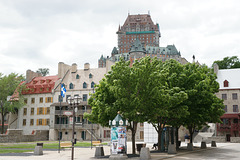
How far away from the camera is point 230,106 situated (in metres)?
57.3

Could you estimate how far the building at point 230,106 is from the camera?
54.8 metres

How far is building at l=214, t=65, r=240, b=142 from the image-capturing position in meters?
54.8

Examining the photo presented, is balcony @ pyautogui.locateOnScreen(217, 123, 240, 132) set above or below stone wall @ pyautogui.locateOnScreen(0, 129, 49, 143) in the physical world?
above

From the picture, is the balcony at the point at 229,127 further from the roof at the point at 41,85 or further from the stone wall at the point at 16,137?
the roof at the point at 41,85

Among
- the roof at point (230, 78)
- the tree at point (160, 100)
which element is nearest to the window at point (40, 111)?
the roof at point (230, 78)

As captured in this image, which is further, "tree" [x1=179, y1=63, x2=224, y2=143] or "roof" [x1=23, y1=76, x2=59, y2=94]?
"roof" [x1=23, y1=76, x2=59, y2=94]

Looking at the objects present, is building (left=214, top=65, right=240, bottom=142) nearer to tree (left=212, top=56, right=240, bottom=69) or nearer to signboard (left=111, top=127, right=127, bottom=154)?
tree (left=212, top=56, right=240, bottom=69)

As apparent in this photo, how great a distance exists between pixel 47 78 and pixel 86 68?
38.6ft

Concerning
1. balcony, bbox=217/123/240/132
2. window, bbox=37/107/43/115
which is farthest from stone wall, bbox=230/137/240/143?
window, bbox=37/107/43/115

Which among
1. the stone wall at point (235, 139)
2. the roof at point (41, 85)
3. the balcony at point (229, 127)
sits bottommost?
the stone wall at point (235, 139)

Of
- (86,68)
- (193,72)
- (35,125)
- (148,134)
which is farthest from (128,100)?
(35,125)

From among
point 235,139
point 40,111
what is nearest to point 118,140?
point 235,139

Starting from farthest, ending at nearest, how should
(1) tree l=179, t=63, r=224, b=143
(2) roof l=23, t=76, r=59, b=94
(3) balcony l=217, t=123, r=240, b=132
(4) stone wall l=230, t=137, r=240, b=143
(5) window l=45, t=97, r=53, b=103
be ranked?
(2) roof l=23, t=76, r=59, b=94 < (5) window l=45, t=97, r=53, b=103 < (3) balcony l=217, t=123, r=240, b=132 < (4) stone wall l=230, t=137, r=240, b=143 < (1) tree l=179, t=63, r=224, b=143

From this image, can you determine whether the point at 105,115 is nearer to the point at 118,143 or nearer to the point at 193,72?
the point at 118,143
